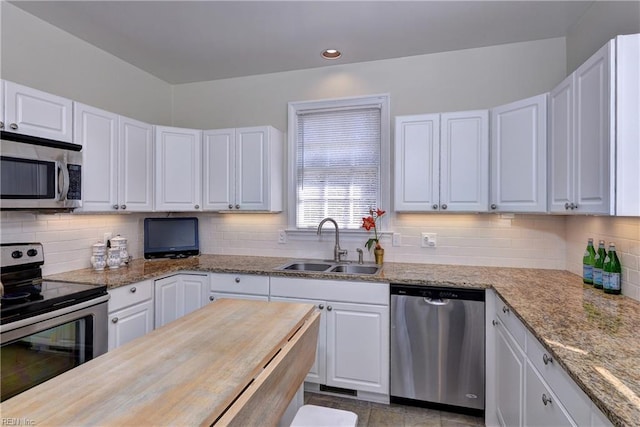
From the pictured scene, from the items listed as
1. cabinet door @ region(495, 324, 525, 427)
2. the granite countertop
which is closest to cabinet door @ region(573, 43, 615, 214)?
the granite countertop

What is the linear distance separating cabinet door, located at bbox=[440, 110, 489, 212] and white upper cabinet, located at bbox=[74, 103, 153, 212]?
2.57m

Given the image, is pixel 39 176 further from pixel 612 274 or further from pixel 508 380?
pixel 612 274

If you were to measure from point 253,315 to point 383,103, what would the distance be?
2281 mm

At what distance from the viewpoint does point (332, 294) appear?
2.46 metres

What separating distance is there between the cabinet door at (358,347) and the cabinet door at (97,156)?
75.7 inches

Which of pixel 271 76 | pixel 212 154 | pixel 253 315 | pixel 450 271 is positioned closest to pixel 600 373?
pixel 253 315

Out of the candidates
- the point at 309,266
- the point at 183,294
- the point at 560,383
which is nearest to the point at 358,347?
the point at 309,266

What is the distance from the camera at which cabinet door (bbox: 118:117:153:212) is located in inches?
105

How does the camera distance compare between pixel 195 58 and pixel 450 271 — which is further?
pixel 195 58

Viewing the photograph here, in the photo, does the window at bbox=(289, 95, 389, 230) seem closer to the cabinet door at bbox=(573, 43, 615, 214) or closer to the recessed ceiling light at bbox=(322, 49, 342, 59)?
the recessed ceiling light at bbox=(322, 49, 342, 59)

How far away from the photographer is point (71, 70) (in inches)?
103

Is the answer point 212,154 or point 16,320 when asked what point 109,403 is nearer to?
point 16,320

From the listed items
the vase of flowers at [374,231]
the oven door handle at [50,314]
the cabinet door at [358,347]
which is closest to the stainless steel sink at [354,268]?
the vase of flowers at [374,231]

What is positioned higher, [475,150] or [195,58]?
[195,58]
